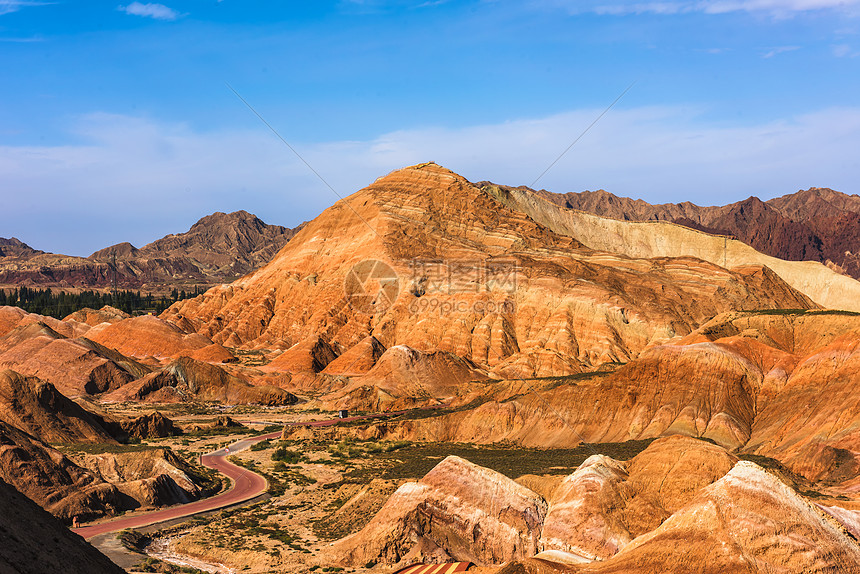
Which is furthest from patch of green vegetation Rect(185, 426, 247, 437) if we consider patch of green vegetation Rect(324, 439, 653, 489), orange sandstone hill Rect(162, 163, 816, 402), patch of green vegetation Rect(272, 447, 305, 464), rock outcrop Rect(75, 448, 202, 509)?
orange sandstone hill Rect(162, 163, 816, 402)

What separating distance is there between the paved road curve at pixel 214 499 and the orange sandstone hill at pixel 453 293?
4622 cm

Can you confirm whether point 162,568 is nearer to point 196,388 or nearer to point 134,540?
point 134,540

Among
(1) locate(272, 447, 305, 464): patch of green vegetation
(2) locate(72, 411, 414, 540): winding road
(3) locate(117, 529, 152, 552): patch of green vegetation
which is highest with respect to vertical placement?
(3) locate(117, 529, 152, 552): patch of green vegetation

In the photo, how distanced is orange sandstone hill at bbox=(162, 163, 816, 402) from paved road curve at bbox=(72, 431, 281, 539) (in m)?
46.2

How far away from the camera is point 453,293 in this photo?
407ft

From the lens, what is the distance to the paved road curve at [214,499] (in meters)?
40.5

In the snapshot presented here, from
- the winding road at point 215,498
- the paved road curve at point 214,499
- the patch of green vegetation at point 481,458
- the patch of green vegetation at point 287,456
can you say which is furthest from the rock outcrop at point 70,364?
the patch of green vegetation at point 481,458

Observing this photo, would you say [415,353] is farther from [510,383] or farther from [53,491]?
[53,491]

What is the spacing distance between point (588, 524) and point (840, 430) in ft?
95.5

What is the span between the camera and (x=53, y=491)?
A: 4222 centimetres

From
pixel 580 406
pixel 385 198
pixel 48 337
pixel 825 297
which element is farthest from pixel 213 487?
pixel 825 297

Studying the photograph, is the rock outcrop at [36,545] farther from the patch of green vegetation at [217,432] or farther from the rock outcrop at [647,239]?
the rock outcrop at [647,239]

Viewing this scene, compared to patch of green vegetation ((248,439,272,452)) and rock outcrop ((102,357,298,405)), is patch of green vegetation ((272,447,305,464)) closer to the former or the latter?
patch of green vegetation ((248,439,272,452))

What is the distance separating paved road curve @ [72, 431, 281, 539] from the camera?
4050 cm
